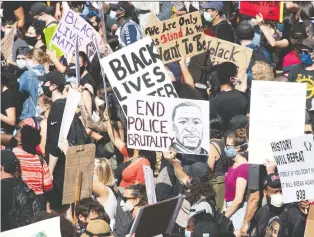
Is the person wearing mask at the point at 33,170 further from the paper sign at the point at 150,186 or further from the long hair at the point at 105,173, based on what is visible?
the paper sign at the point at 150,186

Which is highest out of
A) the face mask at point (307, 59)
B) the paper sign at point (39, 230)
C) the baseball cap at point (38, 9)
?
the baseball cap at point (38, 9)

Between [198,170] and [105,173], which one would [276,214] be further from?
[105,173]

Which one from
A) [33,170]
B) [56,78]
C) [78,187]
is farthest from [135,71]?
[33,170]

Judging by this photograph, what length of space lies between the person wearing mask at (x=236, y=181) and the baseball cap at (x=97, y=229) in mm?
1778

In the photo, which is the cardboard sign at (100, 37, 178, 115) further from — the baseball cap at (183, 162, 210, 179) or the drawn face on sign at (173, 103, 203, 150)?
the baseball cap at (183, 162, 210, 179)

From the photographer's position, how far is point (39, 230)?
1180 cm

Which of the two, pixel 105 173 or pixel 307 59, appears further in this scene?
pixel 105 173

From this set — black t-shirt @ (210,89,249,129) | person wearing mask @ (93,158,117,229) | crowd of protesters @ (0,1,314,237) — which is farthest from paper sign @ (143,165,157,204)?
black t-shirt @ (210,89,249,129)

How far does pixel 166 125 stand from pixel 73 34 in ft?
6.31

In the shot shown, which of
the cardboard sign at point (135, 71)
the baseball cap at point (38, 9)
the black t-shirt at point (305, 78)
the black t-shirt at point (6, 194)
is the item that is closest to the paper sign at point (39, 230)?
the black t-shirt at point (6, 194)

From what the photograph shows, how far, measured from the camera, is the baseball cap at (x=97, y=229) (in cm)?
1251

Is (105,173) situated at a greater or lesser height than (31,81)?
lesser

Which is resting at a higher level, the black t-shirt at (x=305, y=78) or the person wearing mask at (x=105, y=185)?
the black t-shirt at (x=305, y=78)

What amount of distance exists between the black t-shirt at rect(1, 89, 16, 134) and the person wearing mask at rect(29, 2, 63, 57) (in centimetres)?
84
